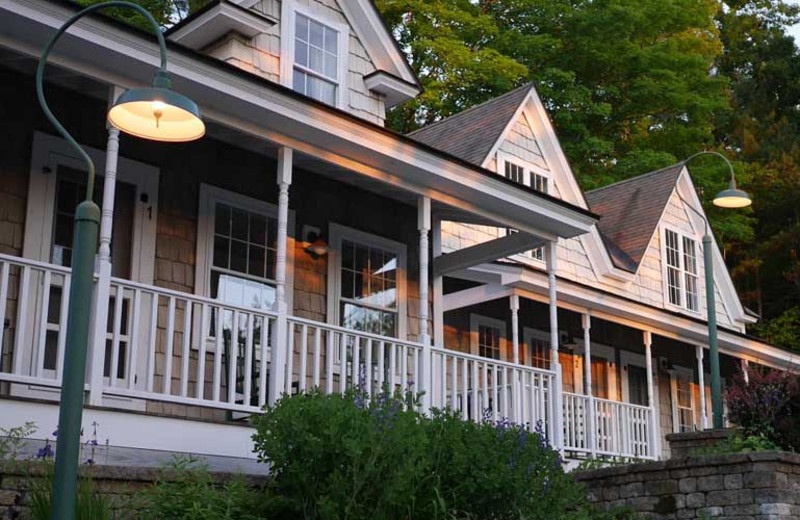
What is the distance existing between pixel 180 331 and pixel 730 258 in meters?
28.2

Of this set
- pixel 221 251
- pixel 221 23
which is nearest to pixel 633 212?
pixel 221 23

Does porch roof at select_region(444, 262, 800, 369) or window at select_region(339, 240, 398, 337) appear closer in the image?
window at select_region(339, 240, 398, 337)

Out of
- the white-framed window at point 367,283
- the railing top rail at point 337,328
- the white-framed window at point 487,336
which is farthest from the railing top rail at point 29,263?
the white-framed window at point 487,336

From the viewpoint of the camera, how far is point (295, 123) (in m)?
9.91

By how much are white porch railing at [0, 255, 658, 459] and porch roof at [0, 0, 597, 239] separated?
70.7 inches

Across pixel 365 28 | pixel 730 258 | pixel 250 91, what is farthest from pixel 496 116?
pixel 730 258

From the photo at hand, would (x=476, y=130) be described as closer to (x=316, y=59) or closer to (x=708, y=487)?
(x=316, y=59)

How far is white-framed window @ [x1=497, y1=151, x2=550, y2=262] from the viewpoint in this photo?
18.0 m

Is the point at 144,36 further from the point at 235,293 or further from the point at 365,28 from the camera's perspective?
the point at 365,28

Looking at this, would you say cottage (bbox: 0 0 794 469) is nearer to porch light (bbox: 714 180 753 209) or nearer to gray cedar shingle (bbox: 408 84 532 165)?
gray cedar shingle (bbox: 408 84 532 165)

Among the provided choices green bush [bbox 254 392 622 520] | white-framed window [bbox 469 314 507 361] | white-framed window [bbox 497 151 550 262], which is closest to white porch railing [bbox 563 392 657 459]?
white-framed window [bbox 469 314 507 361]

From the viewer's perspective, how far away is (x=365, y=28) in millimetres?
13766

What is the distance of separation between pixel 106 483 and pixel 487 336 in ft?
35.7

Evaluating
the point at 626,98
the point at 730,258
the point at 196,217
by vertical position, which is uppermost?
the point at 626,98
